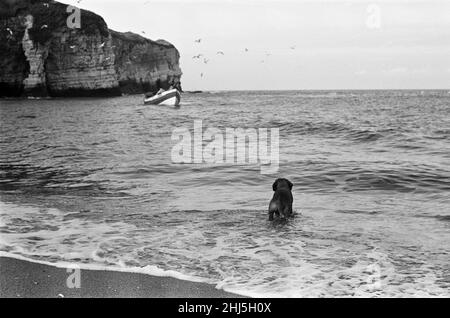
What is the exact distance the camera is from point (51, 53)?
76.4 metres

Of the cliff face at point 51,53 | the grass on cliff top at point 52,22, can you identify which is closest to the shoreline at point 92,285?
the cliff face at point 51,53

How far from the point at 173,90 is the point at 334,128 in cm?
3011

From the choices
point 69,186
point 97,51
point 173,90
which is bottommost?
point 69,186

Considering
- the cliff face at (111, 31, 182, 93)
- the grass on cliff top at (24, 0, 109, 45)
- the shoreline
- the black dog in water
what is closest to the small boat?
the grass on cliff top at (24, 0, 109, 45)

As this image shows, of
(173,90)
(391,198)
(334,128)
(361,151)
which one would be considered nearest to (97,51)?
(173,90)

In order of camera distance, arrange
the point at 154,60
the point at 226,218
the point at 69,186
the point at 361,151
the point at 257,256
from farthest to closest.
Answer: the point at 154,60 < the point at 361,151 < the point at 69,186 < the point at 226,218 < the point at 257,256

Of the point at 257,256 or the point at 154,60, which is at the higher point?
the point at 154,60

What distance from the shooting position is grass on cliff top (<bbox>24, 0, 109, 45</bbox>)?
76169mm

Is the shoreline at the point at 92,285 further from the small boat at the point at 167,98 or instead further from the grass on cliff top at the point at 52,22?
the grass on cliff top at the point at 52,22

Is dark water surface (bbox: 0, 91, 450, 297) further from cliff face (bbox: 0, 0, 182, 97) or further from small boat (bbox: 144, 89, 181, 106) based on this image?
cliff face (bbox: 0, 0, 182, 97)

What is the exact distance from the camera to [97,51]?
80.4 meters

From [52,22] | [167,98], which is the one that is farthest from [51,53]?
[167,98]

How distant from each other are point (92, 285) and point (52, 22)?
265ft

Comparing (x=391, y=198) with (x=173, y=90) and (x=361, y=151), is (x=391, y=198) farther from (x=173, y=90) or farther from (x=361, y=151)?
(x=173, y=90)
